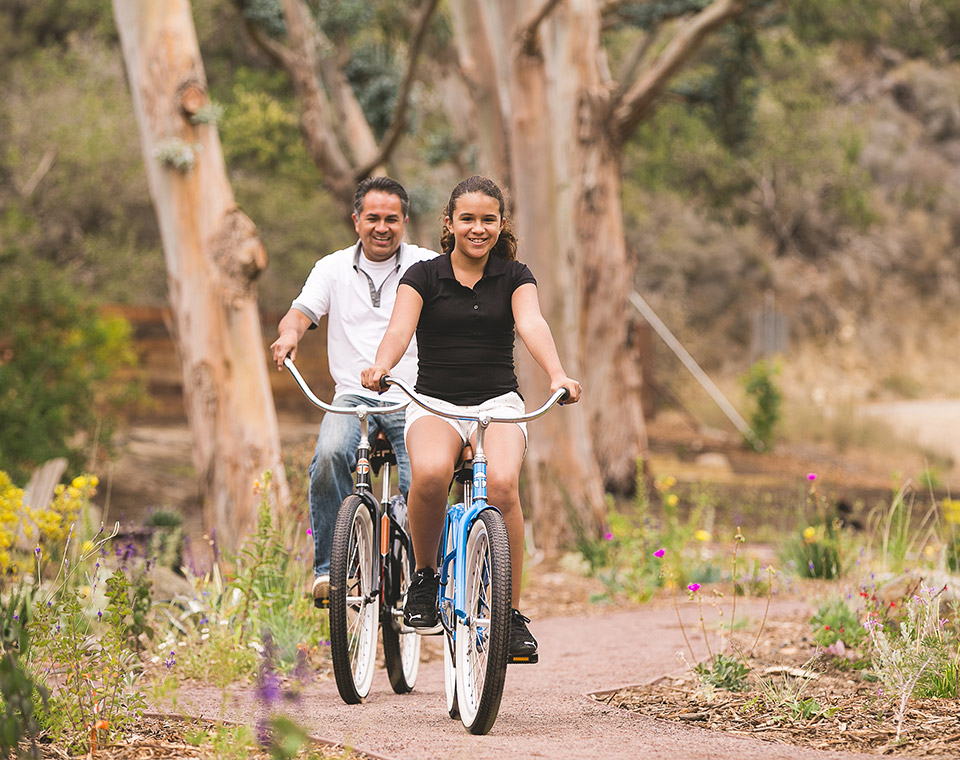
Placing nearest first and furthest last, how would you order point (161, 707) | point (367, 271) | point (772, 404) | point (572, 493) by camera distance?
1. point (161, 707)
2. point (367, 271)
3. point (572, 493)
4. point (772, 404)

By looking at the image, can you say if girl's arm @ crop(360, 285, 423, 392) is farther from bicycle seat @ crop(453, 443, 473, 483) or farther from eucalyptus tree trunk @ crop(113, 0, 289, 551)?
eucalyptus tree trunk @ crop(113, 0, 289, 551)

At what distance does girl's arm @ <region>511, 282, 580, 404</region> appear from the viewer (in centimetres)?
394

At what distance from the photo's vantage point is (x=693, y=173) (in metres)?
21.8

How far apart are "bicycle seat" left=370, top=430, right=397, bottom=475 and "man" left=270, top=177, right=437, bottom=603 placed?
26 mm

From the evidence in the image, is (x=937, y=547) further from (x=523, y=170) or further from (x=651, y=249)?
(x=651, y=249)

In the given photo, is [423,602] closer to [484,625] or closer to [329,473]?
[484,625]

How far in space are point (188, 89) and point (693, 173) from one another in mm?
14555

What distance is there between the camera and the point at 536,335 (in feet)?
13.6

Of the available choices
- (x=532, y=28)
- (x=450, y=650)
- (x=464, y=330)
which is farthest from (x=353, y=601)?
(x=532, y=28)

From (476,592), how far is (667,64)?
971cm

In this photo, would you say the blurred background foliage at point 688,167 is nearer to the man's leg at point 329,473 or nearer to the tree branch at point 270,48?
the tree branch at point 270,48

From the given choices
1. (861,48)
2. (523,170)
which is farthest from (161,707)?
(861,48)

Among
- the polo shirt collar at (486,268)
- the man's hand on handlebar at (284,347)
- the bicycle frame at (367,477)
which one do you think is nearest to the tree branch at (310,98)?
the man's hand on handlebar at (284,347)

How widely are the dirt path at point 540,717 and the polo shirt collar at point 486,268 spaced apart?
1.58m
